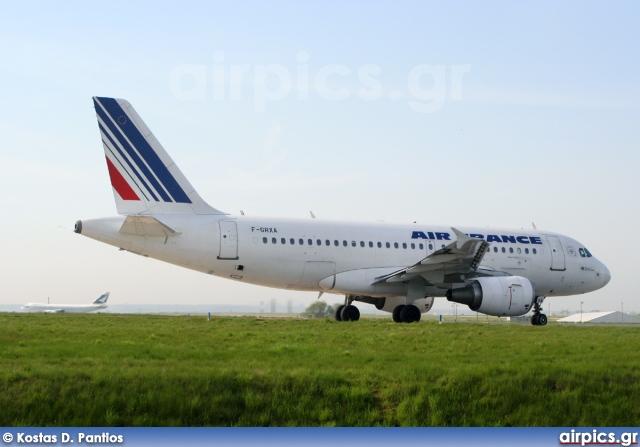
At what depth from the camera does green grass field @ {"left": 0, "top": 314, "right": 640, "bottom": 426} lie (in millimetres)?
11742

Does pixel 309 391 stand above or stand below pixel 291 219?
below

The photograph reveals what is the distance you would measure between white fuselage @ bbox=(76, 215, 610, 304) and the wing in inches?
10.1

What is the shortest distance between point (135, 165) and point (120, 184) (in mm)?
858

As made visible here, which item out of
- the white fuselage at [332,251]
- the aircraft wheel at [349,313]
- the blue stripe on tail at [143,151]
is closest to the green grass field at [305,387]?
the white fuselage at [332,251]

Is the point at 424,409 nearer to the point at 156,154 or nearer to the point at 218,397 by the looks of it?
the point at 218,397

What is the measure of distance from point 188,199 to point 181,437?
18.4 meters

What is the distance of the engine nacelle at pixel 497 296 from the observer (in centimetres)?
2800

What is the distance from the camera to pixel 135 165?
27500 mm

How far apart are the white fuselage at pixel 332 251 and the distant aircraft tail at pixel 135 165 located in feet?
2.39

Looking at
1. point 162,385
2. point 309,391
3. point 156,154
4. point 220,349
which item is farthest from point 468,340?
point 156,154

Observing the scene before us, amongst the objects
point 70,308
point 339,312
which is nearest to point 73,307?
point 70,308

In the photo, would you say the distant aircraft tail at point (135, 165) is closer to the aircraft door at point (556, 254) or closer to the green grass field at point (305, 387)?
the green grass field at point (305, 387)

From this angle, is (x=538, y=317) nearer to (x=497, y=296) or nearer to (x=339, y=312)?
(x=497, y=296)

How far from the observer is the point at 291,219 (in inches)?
1182
